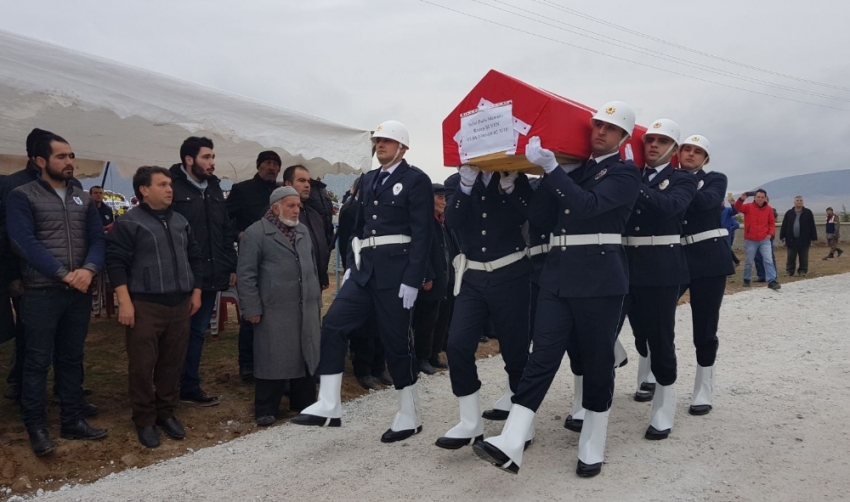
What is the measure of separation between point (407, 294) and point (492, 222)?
30.2 inches

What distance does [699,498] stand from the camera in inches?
142

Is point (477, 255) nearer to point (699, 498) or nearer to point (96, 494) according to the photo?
point (699, 498)

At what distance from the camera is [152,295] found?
4715 millimetres

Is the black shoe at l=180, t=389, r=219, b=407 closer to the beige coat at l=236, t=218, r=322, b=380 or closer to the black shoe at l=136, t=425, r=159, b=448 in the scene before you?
the beige coat at l=236, t=218, r=322, b=380

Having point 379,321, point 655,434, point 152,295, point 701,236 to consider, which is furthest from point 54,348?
point 701,236

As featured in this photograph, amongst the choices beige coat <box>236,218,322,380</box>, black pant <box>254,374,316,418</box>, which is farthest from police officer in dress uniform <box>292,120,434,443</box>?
black pant <box>254,374,316,418</box>

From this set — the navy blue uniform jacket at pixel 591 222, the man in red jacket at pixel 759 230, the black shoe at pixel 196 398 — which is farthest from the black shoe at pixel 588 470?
the man in red jacket at pixel 759 230

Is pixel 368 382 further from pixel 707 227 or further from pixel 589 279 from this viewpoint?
pixel 707 227

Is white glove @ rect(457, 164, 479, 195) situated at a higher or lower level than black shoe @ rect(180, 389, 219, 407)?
higher

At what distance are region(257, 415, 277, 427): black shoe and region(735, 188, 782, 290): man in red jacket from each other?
11800 mm

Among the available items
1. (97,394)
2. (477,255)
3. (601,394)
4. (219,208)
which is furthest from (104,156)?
(601,394)

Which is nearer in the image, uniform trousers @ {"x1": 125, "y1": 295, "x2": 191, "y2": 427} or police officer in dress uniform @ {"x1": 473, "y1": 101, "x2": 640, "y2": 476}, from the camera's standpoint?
police officer in dress uniform @ {"x1": 473, "y1": 101, "x2": 640, "y2": 476}

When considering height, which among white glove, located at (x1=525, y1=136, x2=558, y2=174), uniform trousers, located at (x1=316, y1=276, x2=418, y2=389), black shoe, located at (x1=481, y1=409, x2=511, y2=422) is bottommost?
black shoe, located at (x1=481, y1=409, x2=511, y2=422)

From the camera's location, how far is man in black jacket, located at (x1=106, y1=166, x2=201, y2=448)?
15.2 feet
